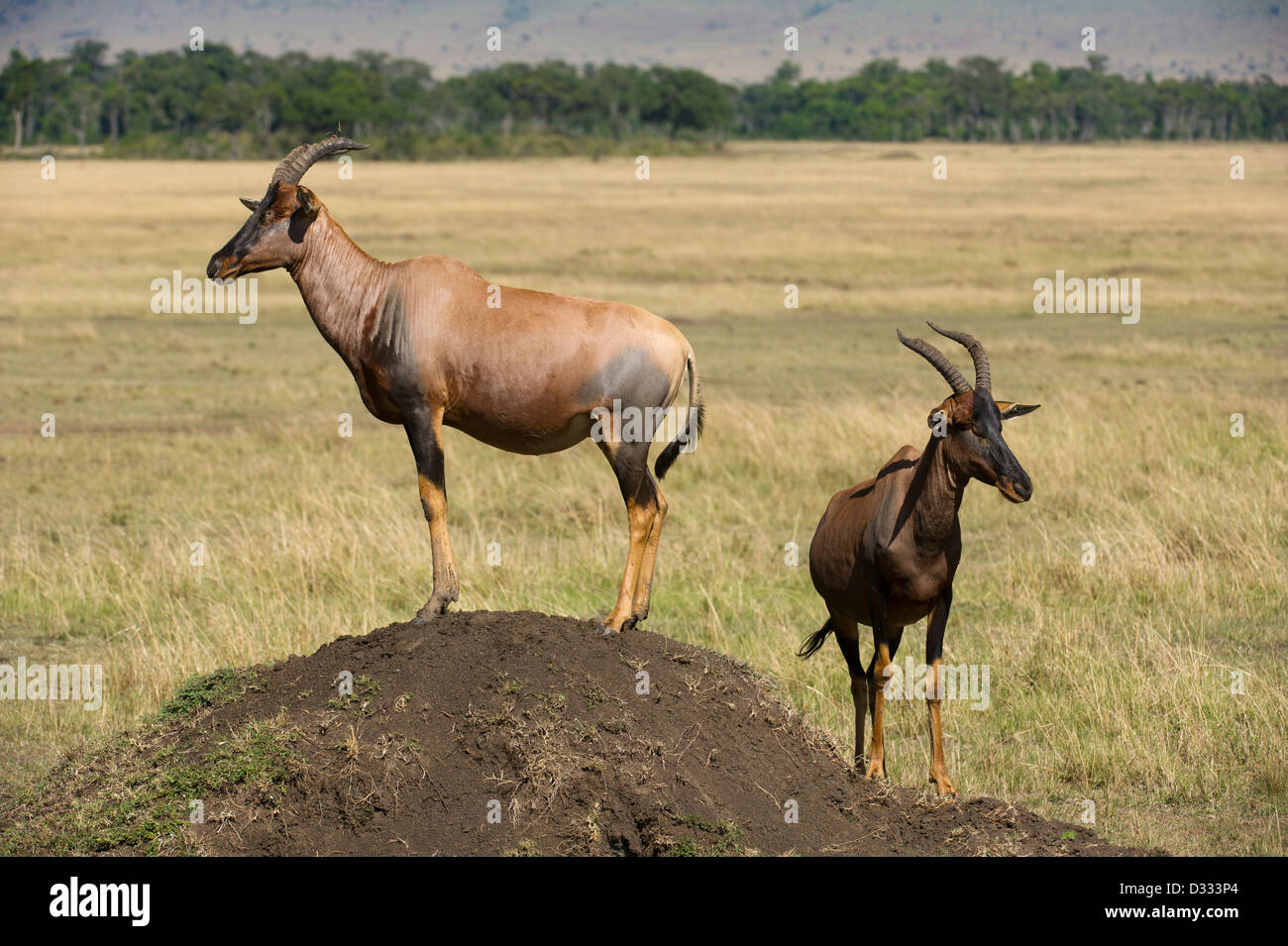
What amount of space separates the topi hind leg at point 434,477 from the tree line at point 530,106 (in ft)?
272

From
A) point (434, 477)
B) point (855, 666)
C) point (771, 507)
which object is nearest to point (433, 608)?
point (434, 477)

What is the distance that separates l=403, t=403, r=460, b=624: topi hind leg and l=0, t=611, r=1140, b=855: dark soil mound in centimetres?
29

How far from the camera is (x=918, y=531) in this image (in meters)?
6.52

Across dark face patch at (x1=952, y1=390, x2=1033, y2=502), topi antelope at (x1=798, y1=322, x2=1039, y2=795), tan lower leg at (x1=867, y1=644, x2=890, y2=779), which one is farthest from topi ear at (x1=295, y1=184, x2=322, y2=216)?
tan lower leg at (x1=867, y1=644, x2=890, y2=779)

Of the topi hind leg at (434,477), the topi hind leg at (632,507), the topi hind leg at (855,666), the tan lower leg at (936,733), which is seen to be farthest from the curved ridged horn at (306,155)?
the tan lower leg at (936,733)

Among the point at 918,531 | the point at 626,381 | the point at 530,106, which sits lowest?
the point at 918,531

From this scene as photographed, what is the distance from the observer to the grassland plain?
940 centimetres

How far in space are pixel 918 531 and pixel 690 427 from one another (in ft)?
4.84

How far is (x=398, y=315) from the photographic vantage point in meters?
6.96

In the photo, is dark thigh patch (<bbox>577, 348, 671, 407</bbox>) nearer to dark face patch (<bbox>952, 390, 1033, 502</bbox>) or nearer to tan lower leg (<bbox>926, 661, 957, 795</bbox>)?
dark face patch (<bbox>952, 390, 1033, 502</bbox>)

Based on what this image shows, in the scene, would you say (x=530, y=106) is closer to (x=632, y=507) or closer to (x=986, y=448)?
(x=632, y=507)

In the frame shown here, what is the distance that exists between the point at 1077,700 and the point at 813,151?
103 meters

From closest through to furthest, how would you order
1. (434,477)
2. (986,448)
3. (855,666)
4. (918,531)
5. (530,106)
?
(986,448), (918,531), (434,477), (855,666), (530,106)

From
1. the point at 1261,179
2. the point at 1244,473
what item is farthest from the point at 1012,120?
the point at 1244,473
